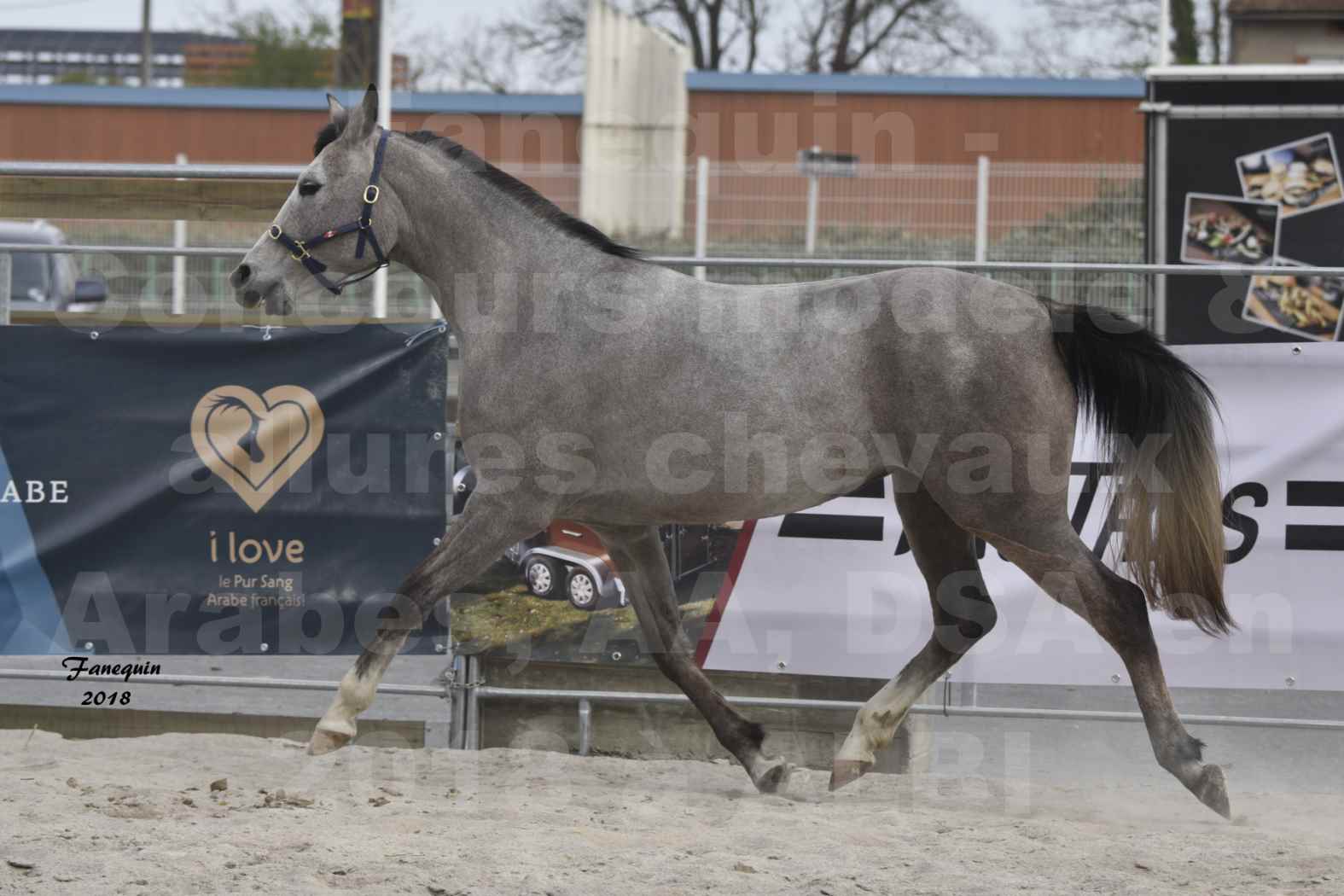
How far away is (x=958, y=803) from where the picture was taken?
4.91 meters

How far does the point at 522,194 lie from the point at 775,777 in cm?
201

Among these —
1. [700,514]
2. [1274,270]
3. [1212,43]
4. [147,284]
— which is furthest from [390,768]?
[1212,43]

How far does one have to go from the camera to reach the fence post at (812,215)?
1648 cm

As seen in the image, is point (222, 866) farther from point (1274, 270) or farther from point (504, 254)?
point (1274, 270)

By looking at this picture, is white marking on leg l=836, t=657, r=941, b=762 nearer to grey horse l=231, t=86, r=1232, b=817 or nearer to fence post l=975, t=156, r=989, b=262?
grey horse l=231, t=86, r=1232, b=817

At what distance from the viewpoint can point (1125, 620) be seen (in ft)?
14.6

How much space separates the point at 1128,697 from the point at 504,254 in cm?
325

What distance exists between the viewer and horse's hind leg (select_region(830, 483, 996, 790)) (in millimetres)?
4758

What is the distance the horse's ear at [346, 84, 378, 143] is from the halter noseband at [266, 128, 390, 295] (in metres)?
0.06

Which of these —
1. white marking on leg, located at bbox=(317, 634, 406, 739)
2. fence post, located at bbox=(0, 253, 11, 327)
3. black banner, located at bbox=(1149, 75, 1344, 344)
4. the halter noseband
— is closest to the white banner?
white marking on leg, located at bbox=(317, 634, 406, 739)

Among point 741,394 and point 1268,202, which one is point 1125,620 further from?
point 1268,202

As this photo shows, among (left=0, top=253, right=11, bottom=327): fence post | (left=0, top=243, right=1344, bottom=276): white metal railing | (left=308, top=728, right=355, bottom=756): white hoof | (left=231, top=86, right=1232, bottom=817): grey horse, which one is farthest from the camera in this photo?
(left=0, top=253, right=11, bottom=327): fence post

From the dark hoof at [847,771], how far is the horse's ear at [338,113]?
248 cm

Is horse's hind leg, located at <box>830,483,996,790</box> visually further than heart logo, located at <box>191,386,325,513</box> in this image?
No
